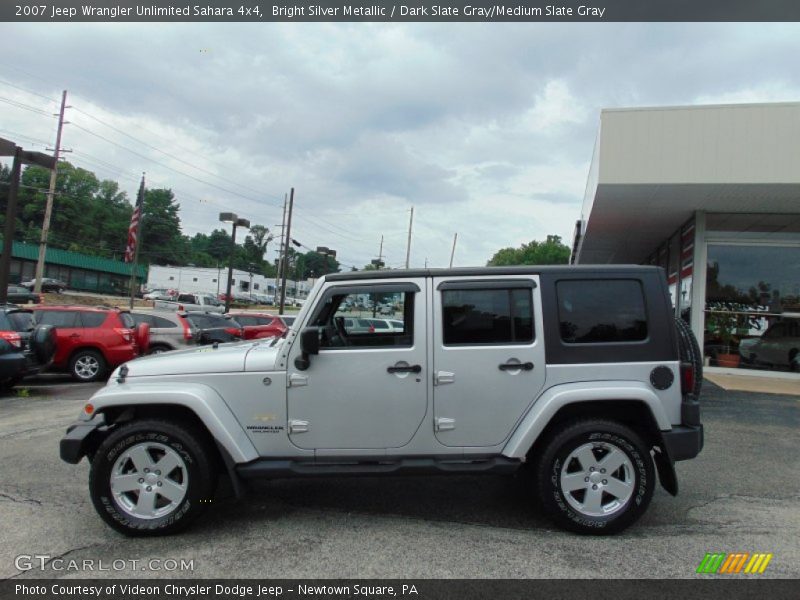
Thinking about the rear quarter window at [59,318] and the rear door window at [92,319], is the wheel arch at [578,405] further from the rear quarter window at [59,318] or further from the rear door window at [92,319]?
the rear quarter window at [59,318]

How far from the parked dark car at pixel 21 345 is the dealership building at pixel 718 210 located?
11404mm

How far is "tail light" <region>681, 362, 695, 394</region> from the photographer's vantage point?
162 inches

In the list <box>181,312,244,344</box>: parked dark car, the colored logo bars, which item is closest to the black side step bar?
the colored logo bars

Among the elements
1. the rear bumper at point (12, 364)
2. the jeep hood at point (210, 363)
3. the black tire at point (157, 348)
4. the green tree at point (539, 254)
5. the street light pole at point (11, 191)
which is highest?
the green tree at point (539, 254)

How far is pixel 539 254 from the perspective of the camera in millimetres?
65375

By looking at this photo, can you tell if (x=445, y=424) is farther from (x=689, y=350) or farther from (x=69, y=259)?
(x=69, y=259)

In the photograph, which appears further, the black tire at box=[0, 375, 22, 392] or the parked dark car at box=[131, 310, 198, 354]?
the parked dark car at box=[131, 310, 198, 354]

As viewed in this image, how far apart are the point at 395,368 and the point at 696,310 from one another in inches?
541

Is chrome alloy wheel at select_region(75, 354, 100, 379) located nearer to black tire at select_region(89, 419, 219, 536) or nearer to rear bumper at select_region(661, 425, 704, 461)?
black tire at select_region(89, 419, 219, 536)

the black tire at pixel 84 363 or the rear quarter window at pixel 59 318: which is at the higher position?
the rear quarter window at pixel 59 318

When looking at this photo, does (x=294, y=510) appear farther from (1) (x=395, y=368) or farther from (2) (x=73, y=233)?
(2) (x=73, y=233)

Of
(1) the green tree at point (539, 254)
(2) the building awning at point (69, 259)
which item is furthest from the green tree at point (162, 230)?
(1) the green tree at point (539, 254)

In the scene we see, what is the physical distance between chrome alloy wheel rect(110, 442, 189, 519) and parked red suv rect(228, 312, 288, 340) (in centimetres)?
1377

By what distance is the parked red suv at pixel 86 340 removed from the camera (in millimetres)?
11562
